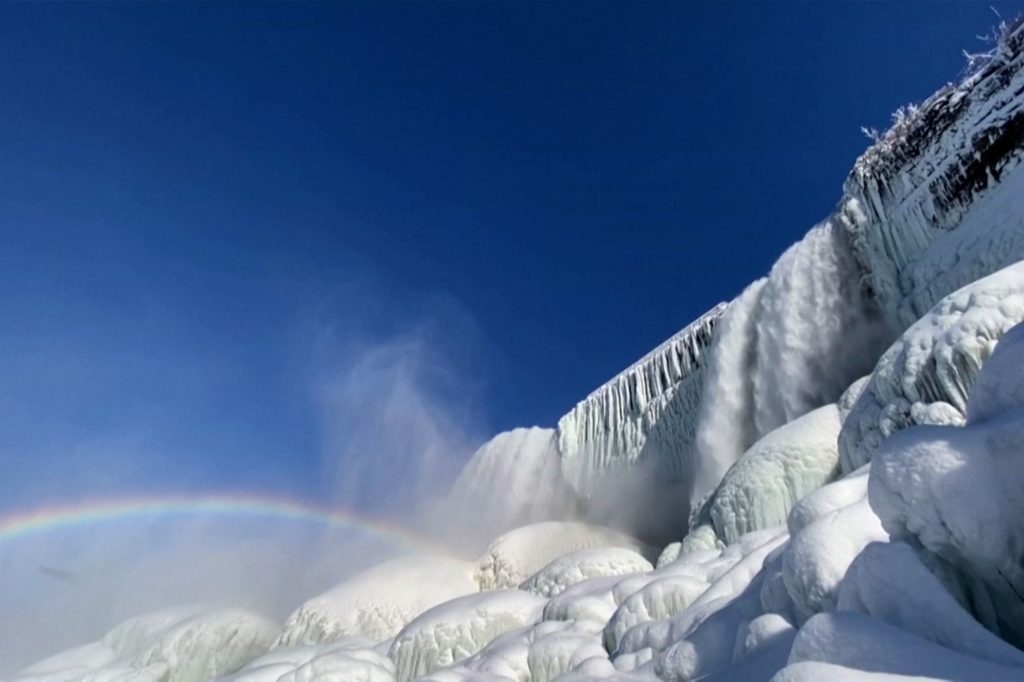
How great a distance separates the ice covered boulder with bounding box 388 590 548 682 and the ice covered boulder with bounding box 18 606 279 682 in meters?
6.40

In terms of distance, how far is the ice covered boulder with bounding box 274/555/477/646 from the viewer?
12.6 m

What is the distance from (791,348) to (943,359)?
7.35 metres

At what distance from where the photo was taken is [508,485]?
22.5 m

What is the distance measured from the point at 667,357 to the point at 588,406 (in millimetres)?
3776

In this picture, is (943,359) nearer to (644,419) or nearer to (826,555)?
(826,555)

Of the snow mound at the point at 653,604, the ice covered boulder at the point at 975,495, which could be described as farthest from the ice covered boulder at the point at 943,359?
the ice covered boulder at the point at 975,495

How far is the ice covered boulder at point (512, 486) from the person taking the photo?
21.3 m

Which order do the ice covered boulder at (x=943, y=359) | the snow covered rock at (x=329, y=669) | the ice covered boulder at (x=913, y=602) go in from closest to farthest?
the ice covered boulder at (x=913, y=602)
the ice covered boulder at (x=943, y=359)
the snow covered rock at (x=329, y=669)

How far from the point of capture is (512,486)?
2230cm

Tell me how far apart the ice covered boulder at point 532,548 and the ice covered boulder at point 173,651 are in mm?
4429

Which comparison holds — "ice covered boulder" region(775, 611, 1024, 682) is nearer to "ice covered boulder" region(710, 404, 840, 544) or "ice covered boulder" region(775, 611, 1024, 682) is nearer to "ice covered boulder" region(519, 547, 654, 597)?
"ice covered boulder" region(710, 404, 840, 544)

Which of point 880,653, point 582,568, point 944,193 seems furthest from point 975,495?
point 944,193

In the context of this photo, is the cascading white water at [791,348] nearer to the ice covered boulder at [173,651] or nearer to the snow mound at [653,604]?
the snow mound at [653,604]

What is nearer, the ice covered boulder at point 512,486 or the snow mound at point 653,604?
the snow mound at point 653,604
